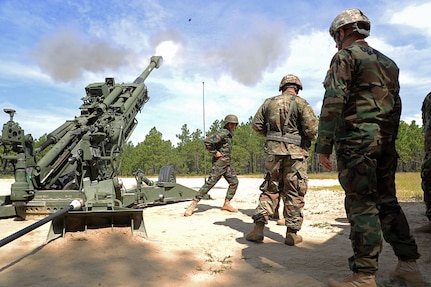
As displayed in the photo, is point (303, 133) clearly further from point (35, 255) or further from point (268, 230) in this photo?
point (35, 255)

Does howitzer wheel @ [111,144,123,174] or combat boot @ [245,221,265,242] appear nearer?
combat boot @ [245,221,265,242]

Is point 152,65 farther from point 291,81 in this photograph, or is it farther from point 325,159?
point 325,159

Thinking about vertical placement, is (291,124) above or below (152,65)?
below

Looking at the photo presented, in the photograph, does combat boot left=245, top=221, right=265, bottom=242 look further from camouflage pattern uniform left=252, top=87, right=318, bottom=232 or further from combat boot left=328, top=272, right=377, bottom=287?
combat boot left=328, top=272, right=377, bottom=287

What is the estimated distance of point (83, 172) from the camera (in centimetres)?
616

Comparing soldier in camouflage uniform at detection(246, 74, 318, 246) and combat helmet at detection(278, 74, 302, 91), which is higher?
combat helmet at detection(278, 74, 302, 91)

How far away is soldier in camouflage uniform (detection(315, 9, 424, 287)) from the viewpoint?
8.09ft

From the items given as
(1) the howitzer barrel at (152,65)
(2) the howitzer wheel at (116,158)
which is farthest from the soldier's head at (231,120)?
(1) the howitzer barrel at (152,65)

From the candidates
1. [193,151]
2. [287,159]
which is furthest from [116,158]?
[193,151]

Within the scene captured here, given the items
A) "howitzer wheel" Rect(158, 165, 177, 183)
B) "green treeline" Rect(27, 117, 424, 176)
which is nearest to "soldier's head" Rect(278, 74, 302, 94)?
"howitzer wheel" Rect(158, 165, 177, 183)

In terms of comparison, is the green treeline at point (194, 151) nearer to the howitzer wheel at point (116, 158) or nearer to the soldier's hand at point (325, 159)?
the howitzer wheel at point (116, 158)

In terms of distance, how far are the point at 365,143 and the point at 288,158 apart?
1.71 m

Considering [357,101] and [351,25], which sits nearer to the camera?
[357,101]

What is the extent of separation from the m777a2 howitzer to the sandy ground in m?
0.40
